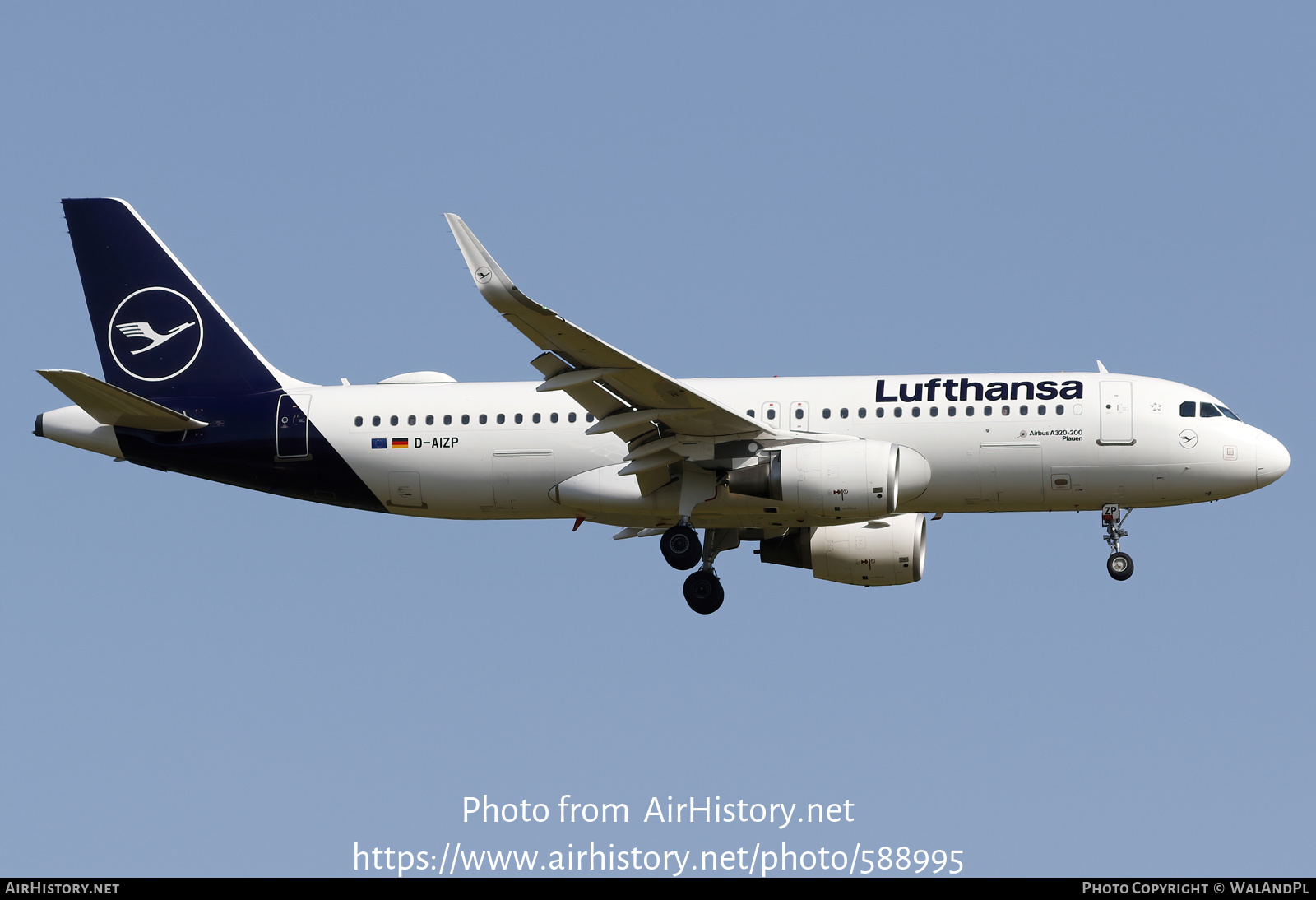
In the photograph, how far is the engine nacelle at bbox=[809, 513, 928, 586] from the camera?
3688 cm

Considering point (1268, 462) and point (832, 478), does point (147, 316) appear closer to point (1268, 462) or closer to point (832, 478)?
point (832, 478)

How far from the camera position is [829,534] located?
3731 cm

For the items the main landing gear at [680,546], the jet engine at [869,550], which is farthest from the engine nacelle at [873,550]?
the main landing gear at [680,546]

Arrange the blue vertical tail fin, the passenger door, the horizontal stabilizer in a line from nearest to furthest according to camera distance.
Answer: the passenger door
the horizontal stabilizer
the blue vertical tail fin

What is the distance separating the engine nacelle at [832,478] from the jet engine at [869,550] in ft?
13.0

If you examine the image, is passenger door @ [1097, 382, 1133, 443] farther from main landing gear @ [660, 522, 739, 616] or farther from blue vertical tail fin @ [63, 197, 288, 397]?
blue vertical tail fin @ [63, 197, 288, 397]

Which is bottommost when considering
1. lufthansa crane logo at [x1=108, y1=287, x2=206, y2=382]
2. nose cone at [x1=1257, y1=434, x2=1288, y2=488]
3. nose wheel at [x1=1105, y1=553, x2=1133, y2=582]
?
nose wheel at [x1=1105, y1=553, x2=1133, y2=582]

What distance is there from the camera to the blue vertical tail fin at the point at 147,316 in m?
38.1

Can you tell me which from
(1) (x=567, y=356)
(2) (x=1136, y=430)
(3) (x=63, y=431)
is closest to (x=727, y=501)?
(1) (x=567, y=356)

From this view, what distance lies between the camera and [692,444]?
33.8 meters

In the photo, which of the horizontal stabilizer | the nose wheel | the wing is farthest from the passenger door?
the horizontal stabilizer

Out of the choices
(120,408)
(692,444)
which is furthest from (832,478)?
(120,408)

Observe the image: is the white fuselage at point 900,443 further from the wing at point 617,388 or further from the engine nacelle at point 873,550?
the engine nacelle at point 873,550

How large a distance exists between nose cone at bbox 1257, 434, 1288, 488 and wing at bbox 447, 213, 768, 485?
10017 mm
